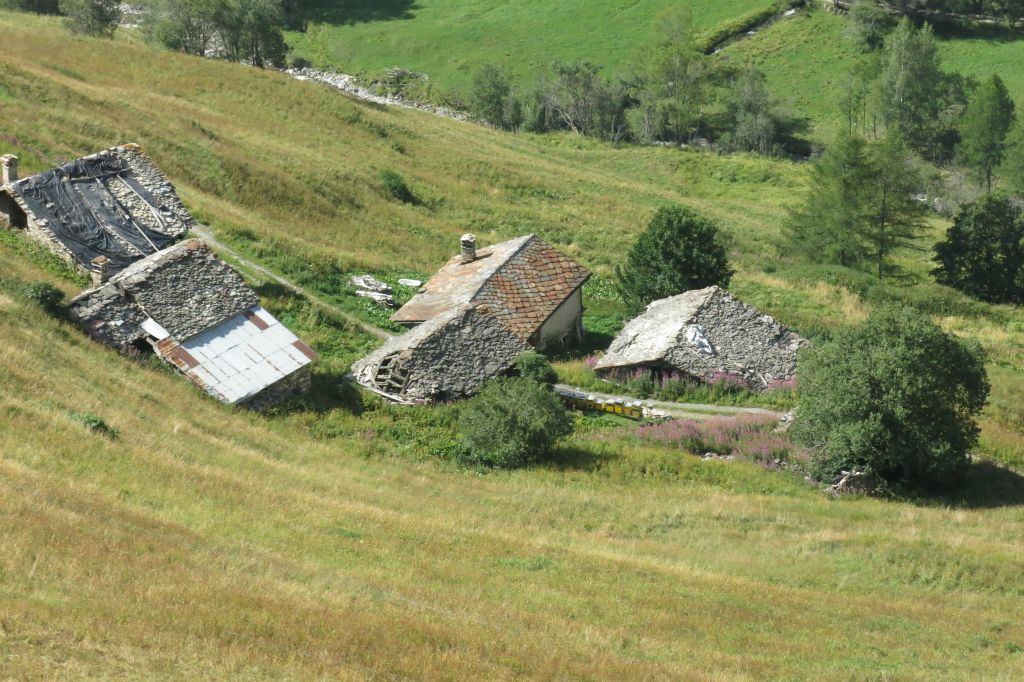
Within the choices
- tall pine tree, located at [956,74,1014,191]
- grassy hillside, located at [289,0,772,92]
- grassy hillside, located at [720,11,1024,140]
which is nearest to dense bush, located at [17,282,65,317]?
tall pine tree, located at [956,74,1014,191]

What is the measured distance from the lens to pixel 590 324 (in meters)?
47.8

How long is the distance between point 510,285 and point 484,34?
335 feet

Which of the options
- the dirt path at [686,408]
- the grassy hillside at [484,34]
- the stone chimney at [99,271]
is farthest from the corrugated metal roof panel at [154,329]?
the grassy hillside at [484,34]

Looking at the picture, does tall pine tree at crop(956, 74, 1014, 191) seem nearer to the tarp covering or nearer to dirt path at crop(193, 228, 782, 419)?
dirt path at crop(193, 228, 782, 419)

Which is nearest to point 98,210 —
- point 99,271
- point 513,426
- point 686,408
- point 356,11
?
point 99,271

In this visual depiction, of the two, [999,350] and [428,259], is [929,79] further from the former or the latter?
[428,259]

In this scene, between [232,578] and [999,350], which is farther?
[999,350]

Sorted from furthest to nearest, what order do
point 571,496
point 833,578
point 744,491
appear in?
point 744,491
point 571,496
point 833,578

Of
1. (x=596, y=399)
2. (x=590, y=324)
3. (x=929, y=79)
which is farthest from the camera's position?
(x=929, y=79)

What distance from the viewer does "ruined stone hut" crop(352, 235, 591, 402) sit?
36.0 meters

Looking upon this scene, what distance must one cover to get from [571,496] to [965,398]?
41.2 ft

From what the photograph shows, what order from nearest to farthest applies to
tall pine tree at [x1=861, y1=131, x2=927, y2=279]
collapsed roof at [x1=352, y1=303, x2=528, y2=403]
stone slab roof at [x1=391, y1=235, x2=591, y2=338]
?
collapsed roof at [x1=352, y1=303, x2=528, y2=403] < stone slab roof at [x1=391, y1=235, x2=591, y2=338] < tall pine tree at [x1=861, y1=131, x2=927, y2=279]

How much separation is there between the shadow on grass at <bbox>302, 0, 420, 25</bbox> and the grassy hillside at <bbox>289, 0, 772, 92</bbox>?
0.65 feet

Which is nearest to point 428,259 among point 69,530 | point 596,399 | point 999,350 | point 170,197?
point 170,197
